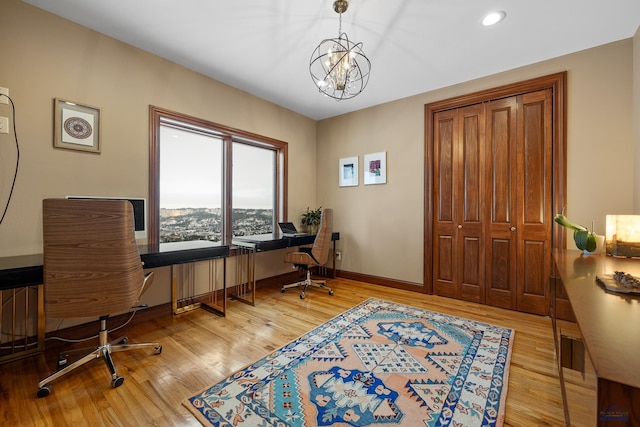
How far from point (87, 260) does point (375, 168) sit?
3.55 meters

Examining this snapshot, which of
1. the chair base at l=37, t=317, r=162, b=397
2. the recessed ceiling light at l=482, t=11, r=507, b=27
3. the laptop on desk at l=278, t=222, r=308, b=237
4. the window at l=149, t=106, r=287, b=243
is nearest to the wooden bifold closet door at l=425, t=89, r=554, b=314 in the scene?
the recessed ceiling light at l=482, t=11, r=507, b=27

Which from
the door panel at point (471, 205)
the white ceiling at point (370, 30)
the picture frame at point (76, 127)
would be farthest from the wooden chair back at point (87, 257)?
the door panel at point (471, 205)

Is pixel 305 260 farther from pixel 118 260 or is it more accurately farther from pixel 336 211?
pixel 118 260

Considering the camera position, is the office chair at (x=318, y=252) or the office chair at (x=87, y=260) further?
the office chair at (x=318, y=252)

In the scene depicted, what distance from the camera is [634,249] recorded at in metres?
2.02

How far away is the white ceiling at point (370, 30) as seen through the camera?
85.6 inches

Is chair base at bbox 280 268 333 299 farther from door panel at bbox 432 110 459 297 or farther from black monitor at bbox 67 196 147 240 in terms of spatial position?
black monitor at bbox 67 196 147 240

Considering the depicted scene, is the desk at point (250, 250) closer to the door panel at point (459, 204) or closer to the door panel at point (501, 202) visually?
the door panel at point (459, 204)

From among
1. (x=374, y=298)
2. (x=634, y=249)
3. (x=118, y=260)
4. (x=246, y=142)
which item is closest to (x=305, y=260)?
(x=374, y=298)

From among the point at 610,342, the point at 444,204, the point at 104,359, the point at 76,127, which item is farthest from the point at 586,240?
the point at 76,127

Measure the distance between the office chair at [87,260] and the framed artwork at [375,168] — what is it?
3.23 meters

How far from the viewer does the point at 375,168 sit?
13.8 feet

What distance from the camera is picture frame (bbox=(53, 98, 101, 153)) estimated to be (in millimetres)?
2293

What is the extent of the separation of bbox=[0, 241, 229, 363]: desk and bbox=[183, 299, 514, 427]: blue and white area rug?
3.88ft
